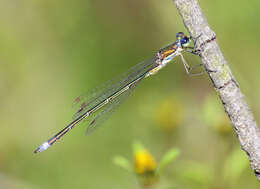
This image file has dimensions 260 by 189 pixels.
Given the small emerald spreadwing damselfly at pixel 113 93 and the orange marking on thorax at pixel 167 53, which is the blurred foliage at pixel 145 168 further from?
the orange marking on thorax at pixel 167 53

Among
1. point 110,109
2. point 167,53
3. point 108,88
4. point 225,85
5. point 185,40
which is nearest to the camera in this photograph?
point 225,85

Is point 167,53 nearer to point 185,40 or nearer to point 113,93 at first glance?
point 185,40

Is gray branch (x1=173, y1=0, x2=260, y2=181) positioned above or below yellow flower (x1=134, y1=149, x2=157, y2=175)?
below

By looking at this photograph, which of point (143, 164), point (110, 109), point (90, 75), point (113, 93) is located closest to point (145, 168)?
point (143, 164)

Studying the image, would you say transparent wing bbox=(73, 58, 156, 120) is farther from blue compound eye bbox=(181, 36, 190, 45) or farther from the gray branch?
the gray branch

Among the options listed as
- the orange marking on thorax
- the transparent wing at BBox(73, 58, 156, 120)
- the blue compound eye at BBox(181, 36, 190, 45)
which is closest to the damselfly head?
the blue compound eye at BBox(181, 36, 190, 45)

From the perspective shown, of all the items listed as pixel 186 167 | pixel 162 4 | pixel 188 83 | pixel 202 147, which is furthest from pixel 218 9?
pixel 186 167

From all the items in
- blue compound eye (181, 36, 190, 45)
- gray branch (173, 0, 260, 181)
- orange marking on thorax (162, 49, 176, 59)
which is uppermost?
orange marking on thorax (162, 49, 176, 59)
